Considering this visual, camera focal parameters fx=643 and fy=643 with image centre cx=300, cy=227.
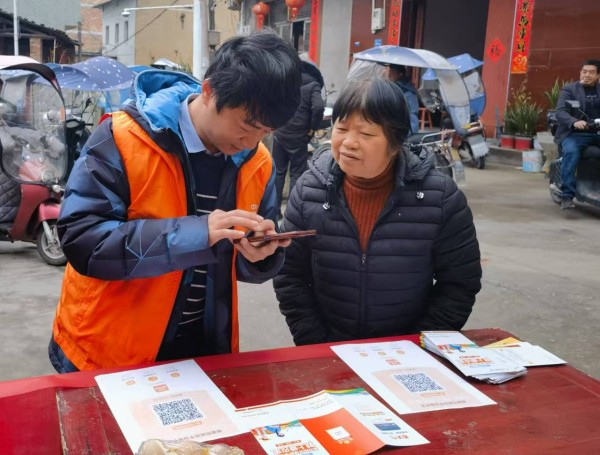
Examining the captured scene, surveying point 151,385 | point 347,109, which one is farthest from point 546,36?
point 151,385

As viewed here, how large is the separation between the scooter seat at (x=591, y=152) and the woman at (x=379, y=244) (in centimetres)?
551

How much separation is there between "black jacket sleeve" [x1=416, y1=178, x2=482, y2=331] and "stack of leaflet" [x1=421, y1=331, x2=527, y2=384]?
117mm

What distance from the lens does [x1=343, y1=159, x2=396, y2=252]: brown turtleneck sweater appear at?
6.67ft

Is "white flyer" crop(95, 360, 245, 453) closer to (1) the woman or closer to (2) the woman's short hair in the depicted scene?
(1) the woman

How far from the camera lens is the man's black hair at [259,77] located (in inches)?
Result: 58.2

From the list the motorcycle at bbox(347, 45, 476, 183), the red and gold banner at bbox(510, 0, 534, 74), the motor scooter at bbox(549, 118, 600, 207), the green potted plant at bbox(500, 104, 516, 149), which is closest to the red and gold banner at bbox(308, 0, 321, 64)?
the red and gold banner at bbox(510, 0, 534, 74)

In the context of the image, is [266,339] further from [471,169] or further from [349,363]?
[471,169]

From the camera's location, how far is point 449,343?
188 centimetres

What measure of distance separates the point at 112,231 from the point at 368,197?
0.88 m

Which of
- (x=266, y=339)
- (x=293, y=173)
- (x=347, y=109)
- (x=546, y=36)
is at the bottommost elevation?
(x=266, y=339)

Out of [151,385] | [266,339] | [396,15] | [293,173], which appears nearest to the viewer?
[151,385]

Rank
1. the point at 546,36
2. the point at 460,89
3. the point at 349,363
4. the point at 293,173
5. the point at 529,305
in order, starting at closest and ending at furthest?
the point at 349,363 < the point at 529,305 < the point at 293,173 < the point at 460,89 < the point at 546,36

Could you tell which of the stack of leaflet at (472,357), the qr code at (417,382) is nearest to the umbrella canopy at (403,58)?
the stack of leaflet at (472,357)

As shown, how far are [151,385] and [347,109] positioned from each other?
0.96 m
